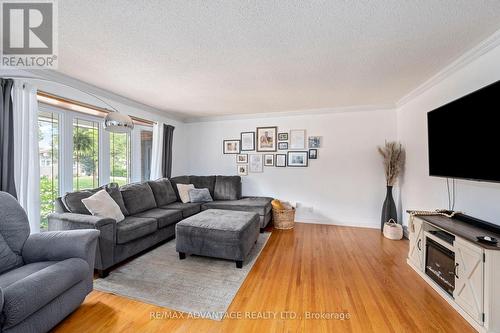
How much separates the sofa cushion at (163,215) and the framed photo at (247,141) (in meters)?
2.06

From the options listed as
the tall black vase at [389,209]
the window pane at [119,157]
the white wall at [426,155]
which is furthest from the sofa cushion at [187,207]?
the white wall at [426,155]

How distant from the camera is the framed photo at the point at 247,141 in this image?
4.66 metres

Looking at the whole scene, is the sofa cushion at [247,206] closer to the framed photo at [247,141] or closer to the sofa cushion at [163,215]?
the sofa cushion at [163,215]

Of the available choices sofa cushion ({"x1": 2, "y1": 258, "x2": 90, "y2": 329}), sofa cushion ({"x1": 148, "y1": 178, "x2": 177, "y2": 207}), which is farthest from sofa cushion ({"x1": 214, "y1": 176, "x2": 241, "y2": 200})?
sofa cushion ({"x1": 2, "y1": 258, "x2": 90, "y2": 329})

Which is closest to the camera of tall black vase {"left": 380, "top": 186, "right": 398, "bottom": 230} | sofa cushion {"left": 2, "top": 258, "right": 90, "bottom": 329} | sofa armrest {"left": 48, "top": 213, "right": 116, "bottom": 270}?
sofa cushion {"left": 2, "top": 258, "right": 90, "bottom": 329}

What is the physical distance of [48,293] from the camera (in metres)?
1.39

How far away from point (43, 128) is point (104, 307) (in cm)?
235

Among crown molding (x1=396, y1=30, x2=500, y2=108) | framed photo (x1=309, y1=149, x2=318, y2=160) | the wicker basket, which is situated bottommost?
the wicker basket

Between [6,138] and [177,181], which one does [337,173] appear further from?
[6,138]

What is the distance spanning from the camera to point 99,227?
2174 mm

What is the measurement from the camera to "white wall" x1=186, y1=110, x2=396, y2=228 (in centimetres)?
396

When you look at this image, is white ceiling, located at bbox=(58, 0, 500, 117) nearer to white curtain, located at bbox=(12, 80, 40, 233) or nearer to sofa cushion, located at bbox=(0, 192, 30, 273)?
white curtain, located at bbox=(12, 80, 40, 233)

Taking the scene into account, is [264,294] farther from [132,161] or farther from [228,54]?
[132,161]

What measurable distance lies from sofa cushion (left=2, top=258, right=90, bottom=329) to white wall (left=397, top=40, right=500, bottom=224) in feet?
11.7
